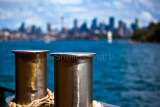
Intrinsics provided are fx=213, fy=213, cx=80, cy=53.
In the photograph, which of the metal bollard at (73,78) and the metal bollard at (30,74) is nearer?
the metal bollard at (73,78)

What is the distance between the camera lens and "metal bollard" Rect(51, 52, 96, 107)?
117 cm

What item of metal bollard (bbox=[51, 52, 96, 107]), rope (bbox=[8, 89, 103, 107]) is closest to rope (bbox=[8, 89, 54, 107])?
rope (bbox=[8, 89, 103, 107])

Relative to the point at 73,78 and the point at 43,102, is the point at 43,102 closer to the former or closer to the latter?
the point at 43,102

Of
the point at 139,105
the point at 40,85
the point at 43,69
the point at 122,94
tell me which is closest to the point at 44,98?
the point at 40,85

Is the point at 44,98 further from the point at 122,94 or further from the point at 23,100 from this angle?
the point at 122,94

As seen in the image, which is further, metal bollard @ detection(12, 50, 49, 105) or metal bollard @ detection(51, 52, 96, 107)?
metal bollard @ detection(12, 50, 49, 105)

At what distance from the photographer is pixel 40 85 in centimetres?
146

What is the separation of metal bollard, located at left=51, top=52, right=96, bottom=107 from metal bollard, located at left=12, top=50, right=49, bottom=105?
0.78 ft

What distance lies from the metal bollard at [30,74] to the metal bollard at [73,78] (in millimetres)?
237

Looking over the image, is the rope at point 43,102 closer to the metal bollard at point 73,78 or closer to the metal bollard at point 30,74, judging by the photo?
the metal bollard at point 30,74

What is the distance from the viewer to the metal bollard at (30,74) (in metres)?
1.41

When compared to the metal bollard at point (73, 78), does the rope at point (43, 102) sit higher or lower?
lower

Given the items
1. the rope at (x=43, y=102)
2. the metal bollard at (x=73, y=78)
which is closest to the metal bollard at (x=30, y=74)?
the rope at (x=43, y=102)

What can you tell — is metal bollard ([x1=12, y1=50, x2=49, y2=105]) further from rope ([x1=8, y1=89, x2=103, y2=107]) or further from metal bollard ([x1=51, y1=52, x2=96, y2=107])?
metal bollard ([x1=51, y1=52, x2=96, y2=107])
